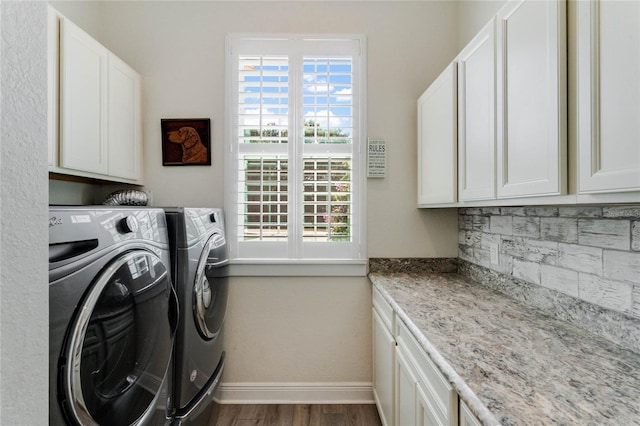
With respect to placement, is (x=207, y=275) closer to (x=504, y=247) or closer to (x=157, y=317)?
(x=157, y=317)

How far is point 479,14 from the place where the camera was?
2014mm

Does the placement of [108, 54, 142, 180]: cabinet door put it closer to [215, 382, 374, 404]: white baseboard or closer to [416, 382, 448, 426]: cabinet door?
[215, 382, 374, 404]: white baseboard

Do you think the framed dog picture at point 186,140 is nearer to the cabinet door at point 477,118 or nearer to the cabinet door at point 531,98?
the cabinet door at point 477,118

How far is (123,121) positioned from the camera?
6.82 ft

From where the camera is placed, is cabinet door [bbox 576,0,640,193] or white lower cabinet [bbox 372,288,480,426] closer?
cabinet door [bbox 576,0,640,193]

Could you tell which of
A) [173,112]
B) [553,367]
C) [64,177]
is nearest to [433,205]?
[553,367]

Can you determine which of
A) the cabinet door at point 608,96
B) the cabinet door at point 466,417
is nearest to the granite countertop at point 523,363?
the cabinet door at point 466,417

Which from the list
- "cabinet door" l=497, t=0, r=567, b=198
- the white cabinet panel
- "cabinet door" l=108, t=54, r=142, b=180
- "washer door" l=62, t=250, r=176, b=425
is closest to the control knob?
"washer door" l=62, t=250, r=176, b=425

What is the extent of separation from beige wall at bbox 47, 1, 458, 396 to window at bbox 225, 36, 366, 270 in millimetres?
88

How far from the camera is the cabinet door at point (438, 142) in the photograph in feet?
5.42

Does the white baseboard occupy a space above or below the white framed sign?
below

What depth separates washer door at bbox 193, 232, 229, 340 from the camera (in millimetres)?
1667

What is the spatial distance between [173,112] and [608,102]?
228cm

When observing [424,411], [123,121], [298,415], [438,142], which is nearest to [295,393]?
[298,415]
